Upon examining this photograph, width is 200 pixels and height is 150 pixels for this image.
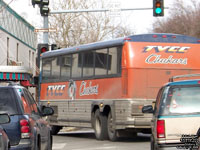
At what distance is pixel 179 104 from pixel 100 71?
37.0 ft

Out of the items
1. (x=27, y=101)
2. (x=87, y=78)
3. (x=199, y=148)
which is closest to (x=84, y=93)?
(x=87, y=78)

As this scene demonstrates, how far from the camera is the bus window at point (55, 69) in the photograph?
26.5 metres

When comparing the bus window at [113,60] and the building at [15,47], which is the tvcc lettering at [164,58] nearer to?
the bus window at [113,60]

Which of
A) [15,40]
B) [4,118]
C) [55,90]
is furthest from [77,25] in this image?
[4,118]

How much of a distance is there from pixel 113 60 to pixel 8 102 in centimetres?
1118

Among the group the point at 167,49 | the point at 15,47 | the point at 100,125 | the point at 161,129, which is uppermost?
the point at 15,47

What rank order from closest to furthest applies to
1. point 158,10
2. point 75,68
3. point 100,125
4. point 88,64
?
point 100,125 < point 88,64 < point 75,68 < point 158,10

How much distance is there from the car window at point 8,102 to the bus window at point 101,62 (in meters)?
11.5

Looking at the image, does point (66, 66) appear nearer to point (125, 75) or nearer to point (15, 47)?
point (125, 75)

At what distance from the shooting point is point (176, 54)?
21.3 metres

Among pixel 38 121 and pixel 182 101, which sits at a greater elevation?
pixel 182 101

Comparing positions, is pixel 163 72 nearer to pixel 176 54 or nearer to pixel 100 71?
pixel 176 54

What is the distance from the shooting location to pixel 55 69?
1054 inches

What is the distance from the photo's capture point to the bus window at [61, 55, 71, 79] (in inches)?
1001
